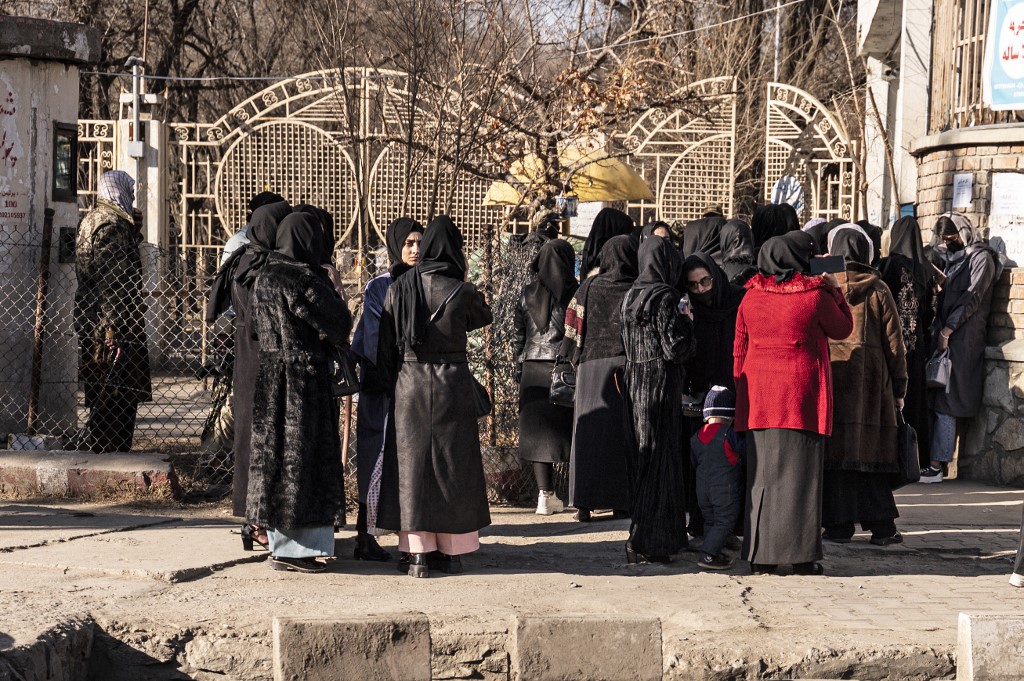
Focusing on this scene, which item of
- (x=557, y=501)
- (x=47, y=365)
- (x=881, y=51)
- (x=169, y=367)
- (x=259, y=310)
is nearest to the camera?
(x=259, y=310)

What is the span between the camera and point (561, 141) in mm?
13391

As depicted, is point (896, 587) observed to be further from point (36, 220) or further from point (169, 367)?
point (169, 367)

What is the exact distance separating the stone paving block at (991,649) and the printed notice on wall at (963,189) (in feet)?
17.4

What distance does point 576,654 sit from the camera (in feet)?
16.5

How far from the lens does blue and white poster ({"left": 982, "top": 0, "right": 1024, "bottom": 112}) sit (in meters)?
9.27

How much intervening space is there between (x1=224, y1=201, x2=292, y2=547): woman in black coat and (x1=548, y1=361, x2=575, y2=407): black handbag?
189cm

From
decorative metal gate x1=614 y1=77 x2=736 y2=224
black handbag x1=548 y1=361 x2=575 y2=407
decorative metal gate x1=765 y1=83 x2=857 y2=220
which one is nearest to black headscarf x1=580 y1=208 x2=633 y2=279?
black handbag x1=548 y1=361 x2=575 y2=407

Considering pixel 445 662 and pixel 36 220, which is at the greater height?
pixel 36 220

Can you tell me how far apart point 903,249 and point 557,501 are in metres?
3.07

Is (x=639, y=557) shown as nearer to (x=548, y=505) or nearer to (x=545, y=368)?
(x=548, y=505)

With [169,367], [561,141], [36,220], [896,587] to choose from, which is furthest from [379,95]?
[896,587]

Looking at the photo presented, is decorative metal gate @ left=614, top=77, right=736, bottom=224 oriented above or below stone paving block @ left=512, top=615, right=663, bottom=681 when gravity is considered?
above

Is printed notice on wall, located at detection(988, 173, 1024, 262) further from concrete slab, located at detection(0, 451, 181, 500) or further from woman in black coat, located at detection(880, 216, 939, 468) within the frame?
concrete slab, located at detection(0, 451, 181, 500)

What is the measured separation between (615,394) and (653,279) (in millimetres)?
875
